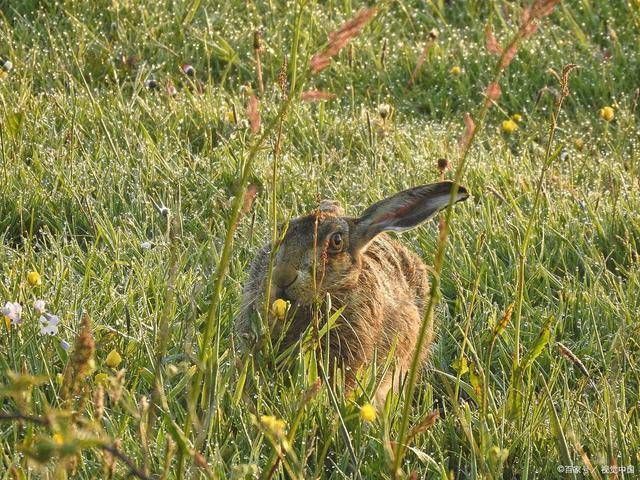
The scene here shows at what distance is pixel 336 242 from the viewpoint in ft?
13.3

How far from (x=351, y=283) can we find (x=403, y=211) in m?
0.32

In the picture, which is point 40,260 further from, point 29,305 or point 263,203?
point 263,203

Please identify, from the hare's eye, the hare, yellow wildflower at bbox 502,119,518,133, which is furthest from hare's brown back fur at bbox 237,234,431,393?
yellow wildflower at bbox 502,119,518,133

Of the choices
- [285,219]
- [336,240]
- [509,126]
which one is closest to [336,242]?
[336,240]

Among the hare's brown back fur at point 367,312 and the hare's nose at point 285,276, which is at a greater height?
the hare's nose at point 285,276

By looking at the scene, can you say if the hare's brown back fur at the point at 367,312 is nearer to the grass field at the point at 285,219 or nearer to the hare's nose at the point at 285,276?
the hare's nose at the point at 285,276

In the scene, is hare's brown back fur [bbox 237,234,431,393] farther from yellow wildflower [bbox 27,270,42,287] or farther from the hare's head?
yellow wildflower [bbox 27,270,42,287]

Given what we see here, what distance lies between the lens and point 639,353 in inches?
161

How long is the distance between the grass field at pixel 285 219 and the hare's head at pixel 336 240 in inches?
9.8

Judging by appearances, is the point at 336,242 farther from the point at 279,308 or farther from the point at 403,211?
the point at 279,308

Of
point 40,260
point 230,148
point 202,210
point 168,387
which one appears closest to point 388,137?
point 230,148

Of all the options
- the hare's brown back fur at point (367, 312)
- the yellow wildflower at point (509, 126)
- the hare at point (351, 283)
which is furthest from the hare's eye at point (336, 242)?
the yellow wildflower at point (509, 126)

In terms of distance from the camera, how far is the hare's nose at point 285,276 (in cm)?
385

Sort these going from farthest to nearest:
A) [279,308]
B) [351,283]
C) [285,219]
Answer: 1. [285,219]
2. [351,283]
3. [279,308]
